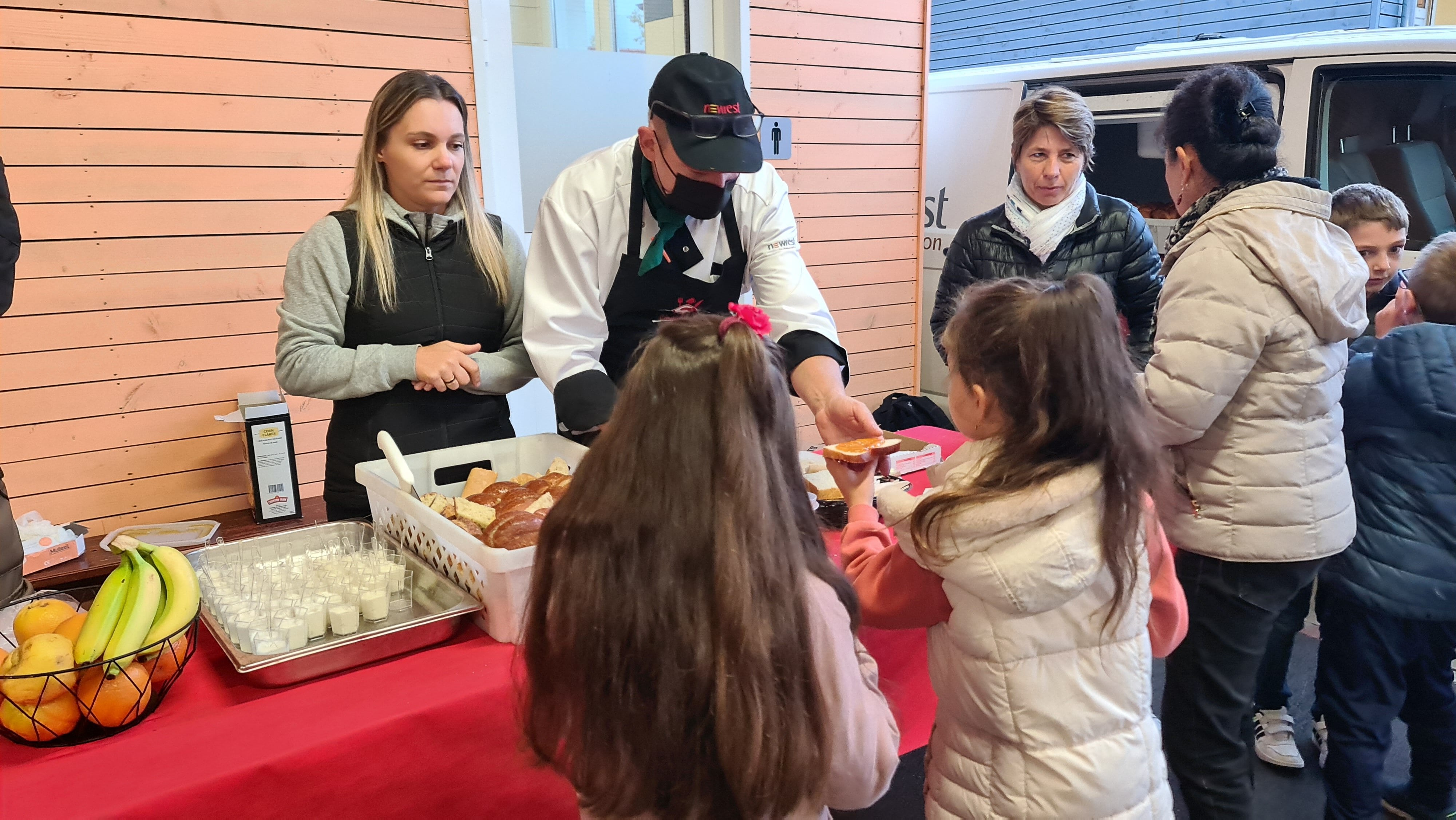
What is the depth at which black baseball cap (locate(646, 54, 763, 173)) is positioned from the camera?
182 centimetres

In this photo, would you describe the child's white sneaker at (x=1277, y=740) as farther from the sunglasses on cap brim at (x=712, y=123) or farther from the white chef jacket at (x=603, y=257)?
the sunglasses on cap brim at (x=712, y=123)

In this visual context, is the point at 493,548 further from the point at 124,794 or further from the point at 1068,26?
the point at 1068,26

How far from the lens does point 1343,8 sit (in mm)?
7355

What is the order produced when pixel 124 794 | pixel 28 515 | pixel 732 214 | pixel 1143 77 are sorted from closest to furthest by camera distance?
pixel 124 794, pixel 732 214, pixel 28 515, pixel 1143 77

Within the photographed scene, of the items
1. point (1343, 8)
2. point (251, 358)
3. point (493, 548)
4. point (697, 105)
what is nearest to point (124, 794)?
point (493, 548)

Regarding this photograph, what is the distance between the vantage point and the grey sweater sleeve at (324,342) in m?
1.97

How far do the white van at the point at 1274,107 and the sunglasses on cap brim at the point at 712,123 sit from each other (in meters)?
1.69

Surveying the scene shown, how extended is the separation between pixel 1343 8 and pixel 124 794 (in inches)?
357

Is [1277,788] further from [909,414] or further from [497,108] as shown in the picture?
[497,108]

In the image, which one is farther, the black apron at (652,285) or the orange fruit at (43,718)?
the black apron at (652,285)

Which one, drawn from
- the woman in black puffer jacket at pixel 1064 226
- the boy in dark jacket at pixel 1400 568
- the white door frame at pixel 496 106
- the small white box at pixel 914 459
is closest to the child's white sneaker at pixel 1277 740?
the boy in dark jacket at pixel 1400 568

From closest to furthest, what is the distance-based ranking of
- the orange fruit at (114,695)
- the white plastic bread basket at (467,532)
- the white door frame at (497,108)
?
the orange fruit at (114,695) < the white plastic bread basket at (467,532) < the white door frame at (497,108)

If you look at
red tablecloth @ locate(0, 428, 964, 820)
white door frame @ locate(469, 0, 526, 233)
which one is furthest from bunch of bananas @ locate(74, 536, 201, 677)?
white door frame @ locate(469, 0, 526, 233)

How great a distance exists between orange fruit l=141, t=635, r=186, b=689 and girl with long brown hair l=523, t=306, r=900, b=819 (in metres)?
0.51
